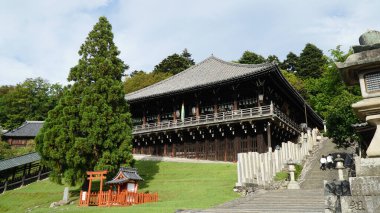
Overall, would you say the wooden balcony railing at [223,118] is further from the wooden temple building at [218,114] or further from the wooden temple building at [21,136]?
the wooden temple building at [21,136]

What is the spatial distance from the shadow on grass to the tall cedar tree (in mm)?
2514

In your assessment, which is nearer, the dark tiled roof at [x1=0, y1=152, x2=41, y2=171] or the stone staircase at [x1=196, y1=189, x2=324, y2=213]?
the stone staircase at [x1=196, y1=189, x2=324, y2=213]

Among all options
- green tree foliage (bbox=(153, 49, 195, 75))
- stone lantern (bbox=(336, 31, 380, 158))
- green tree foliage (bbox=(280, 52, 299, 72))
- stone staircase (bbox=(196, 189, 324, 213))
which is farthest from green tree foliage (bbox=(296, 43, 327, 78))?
stone lantern (bbox=(336, 31, 380, 158))

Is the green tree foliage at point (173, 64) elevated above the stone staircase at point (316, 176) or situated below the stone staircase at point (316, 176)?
above

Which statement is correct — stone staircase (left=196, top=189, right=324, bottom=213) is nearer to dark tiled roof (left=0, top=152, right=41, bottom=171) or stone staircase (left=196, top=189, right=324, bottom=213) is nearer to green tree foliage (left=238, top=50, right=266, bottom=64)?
dark tiled roof (left=0, top=152, right=41, bottom=171)

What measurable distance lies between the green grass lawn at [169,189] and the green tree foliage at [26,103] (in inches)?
1448

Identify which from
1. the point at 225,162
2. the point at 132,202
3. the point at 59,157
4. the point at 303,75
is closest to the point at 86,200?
the point at 132,202

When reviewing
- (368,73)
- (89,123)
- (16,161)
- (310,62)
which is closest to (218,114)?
(89,123)

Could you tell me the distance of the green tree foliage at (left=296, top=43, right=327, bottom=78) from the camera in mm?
64375

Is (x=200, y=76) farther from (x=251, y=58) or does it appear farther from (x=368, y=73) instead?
(x=251, y=58)

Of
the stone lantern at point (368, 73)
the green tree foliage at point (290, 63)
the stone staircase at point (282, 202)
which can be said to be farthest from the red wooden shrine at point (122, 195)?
the green tree foliage at point (290, 63)

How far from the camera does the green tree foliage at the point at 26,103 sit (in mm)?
58594

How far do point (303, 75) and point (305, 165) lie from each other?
4485 centimetres

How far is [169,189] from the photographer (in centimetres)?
1883
